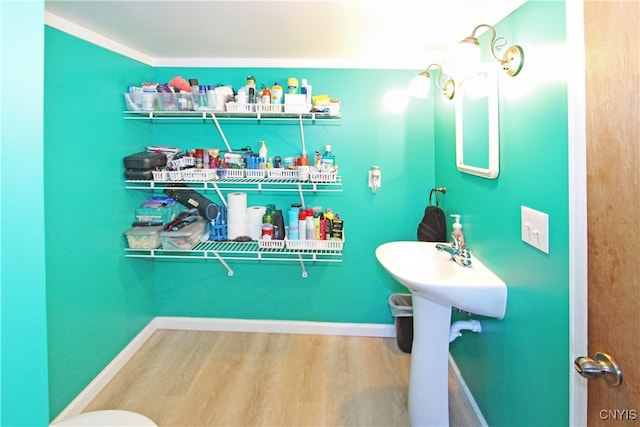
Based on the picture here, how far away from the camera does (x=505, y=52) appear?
4.89ft

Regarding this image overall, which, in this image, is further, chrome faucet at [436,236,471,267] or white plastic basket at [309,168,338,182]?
white plastic basket at [309,168,338,182]

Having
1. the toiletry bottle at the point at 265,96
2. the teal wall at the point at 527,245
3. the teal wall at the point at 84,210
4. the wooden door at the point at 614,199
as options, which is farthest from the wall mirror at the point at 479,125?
the teal wall at the point at 84,210

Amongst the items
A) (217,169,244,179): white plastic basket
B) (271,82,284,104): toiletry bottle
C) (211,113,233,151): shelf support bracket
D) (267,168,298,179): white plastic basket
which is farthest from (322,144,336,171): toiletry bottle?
(211,113,233,151): shelf support bracket

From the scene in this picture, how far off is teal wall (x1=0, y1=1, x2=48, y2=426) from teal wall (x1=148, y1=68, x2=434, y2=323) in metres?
1.89

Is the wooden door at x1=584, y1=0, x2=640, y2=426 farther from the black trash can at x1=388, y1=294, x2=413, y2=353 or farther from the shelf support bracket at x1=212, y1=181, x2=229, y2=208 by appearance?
the shelf support bracket at x1=212, y1=181, x2=229, y2=208

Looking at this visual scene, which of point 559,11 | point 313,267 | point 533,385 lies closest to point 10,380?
point 533,385

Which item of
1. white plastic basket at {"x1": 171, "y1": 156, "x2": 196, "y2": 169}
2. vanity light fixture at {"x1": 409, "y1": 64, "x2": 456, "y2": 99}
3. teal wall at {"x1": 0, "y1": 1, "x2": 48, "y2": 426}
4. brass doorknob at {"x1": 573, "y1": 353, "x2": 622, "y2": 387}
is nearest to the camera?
teal wall at {"x1": 0, "y1": 1, "x2": 48, "y2": 426}

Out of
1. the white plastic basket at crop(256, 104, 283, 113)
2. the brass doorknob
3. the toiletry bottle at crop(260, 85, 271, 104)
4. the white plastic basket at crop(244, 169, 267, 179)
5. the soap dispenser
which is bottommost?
the brass doorknob

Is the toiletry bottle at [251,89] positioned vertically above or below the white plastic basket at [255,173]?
above

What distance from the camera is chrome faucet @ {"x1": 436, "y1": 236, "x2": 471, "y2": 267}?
5.80ft

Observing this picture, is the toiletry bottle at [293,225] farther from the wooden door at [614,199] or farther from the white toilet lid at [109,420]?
the wooden door at [614,199]

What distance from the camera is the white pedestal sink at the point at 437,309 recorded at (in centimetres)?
151

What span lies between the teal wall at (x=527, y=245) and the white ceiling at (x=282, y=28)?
1.13 ft

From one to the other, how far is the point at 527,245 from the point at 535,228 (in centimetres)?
11
